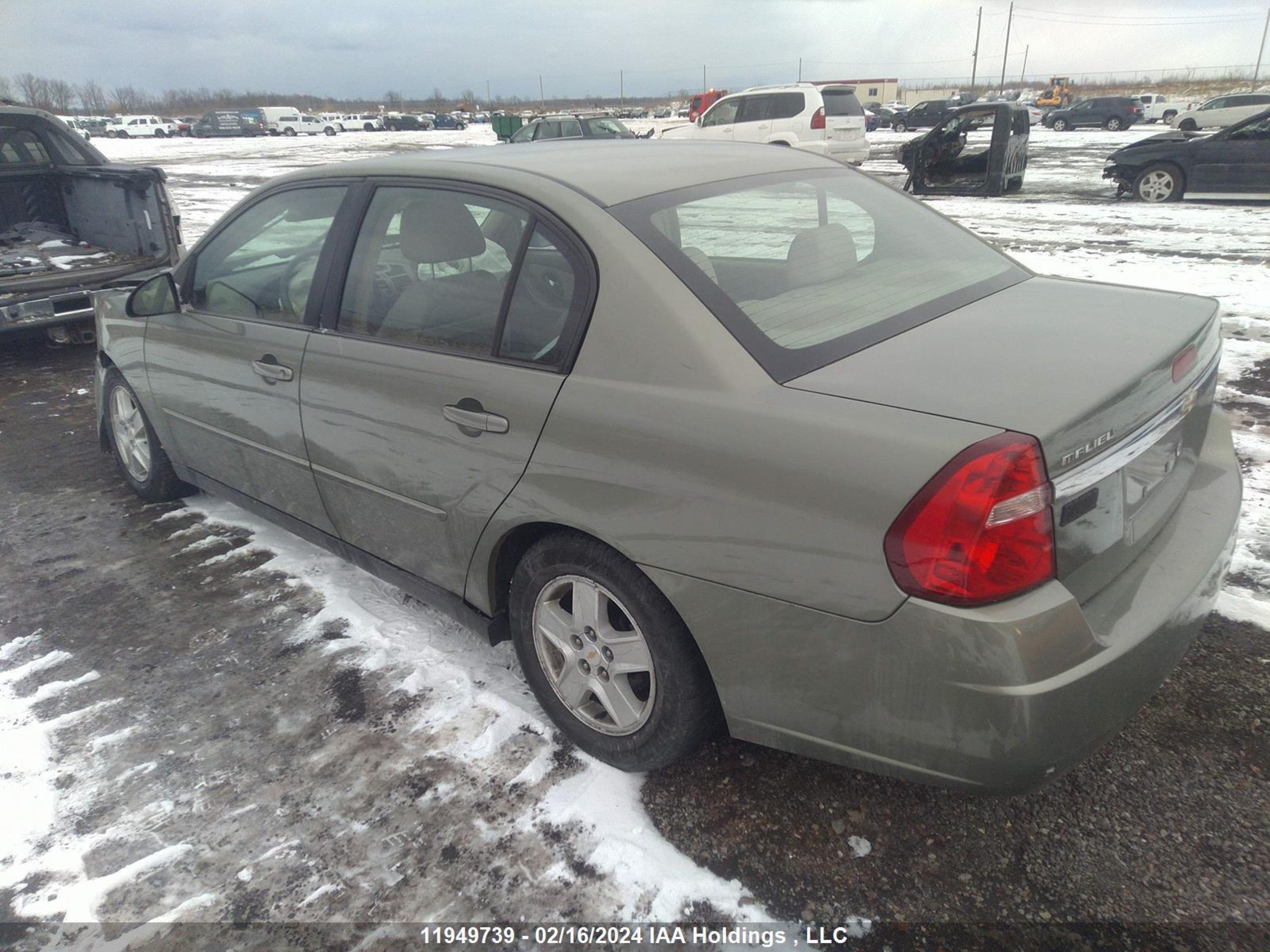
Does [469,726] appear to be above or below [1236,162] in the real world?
below

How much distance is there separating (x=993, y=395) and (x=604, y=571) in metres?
1.02

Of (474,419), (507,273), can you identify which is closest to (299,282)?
(507,273)

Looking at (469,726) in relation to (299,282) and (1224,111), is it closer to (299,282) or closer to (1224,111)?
(299,282)

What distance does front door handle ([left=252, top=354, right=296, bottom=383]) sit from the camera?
9.86ft

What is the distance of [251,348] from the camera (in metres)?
3.18

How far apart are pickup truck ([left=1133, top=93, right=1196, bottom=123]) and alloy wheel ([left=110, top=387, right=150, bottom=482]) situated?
4670 centimetres

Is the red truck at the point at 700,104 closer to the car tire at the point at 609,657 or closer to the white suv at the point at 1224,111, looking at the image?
the white suv at the point at 1224,111

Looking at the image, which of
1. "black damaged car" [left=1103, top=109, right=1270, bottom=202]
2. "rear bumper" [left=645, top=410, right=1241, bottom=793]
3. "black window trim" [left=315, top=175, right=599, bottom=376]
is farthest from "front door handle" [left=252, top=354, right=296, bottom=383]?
"black damaged car" [left=1103, top=109, right=1270, bottom=202]

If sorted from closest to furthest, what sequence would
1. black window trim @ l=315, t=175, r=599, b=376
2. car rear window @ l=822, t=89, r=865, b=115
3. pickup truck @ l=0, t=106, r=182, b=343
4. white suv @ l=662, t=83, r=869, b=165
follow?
black window trim @ l=315, t=175, r=599, b=376 → pickup truck @ l=0, t=106, r=182, b=343 → white suv @ l=662, t=83, r=869, b=165 → car rear window @ l=822, t=89, r=865, b=115

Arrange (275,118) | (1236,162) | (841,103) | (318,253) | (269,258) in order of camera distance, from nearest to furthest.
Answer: (318,253) < (269,258) < (1236,162) < (841,103) < (275,118)

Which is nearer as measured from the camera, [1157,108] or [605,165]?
[605,165]

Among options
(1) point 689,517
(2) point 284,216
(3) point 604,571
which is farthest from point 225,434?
(1) point 689,517

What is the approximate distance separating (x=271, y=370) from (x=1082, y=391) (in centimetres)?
262

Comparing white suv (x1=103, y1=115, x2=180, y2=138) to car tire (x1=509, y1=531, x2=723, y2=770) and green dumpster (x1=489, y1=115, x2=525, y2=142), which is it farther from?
car tire (x1=509, y1=531, x2=723, y2=770)
